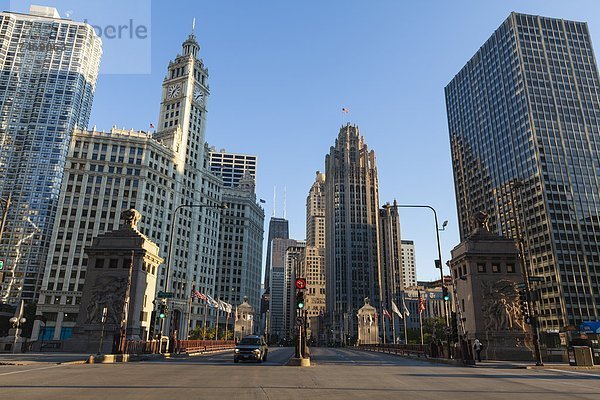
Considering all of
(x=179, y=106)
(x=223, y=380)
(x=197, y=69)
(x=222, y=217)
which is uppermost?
(x=197, y=69)

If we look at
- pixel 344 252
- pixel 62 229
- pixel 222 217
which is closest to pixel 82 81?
pixel 222 217

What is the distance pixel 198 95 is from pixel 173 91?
768cm

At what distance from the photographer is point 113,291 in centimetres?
4134

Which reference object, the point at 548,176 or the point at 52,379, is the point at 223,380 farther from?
the point at 548,176

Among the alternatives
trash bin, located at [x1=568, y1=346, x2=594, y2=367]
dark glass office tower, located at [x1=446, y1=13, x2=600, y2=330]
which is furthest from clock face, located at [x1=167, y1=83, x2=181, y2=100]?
trash bin, located at [x1=568, y1=346, x2=594, y2=367]

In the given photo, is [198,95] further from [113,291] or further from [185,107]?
[113,291]

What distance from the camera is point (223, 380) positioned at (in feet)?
54.6

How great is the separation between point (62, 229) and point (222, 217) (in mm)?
63264

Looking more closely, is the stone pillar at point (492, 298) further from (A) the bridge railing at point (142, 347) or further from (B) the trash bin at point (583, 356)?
(A) the bridge railing at point (142, 347)

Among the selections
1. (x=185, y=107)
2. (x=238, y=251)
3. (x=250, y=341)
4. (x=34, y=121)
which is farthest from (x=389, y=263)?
(x=250, y=341)

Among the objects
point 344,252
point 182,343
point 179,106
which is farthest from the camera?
point 344,252

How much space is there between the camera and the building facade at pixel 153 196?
94.2 metres

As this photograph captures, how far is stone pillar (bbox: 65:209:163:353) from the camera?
40625 millimetres

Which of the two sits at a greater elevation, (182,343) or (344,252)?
(344,252)
